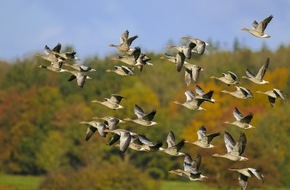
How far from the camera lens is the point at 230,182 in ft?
332

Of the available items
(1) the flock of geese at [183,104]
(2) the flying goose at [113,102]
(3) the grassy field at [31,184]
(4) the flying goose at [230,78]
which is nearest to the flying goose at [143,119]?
(1) the flock of geese at [183,104]

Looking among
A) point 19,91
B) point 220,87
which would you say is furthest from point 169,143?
point 19,91

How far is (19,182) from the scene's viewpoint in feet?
390

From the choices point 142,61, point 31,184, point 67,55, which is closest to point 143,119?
point 142,61

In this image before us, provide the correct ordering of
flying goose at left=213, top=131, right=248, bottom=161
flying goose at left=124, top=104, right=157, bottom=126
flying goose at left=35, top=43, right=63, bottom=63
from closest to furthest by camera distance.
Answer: flying goose at left=213, top=131, right=248, bottom=161 → flying goose at left=124, top=104, right=157, bottom=126 → flying goose at left=35, top=43, right=63, bottom=63

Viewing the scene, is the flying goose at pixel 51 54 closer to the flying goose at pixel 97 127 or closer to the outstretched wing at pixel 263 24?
the flying goose at pixel 97 127

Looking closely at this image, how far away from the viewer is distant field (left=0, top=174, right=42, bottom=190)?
355 feet

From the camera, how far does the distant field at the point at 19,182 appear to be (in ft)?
355

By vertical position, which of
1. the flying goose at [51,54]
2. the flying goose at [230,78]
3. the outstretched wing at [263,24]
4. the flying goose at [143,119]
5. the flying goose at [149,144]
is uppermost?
the outstretched wing at [263,24]

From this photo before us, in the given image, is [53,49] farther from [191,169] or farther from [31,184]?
[31,184]

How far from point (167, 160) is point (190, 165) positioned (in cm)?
8647

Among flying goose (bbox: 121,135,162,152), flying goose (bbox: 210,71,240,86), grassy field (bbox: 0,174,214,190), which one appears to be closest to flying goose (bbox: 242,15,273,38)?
flying goose (bbox: 210,71,240,86)

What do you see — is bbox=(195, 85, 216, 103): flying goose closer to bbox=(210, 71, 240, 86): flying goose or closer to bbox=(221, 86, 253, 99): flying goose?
bbox=(210, 71, 240, 86): flying goose

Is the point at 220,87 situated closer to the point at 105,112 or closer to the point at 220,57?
the point at 105,112
